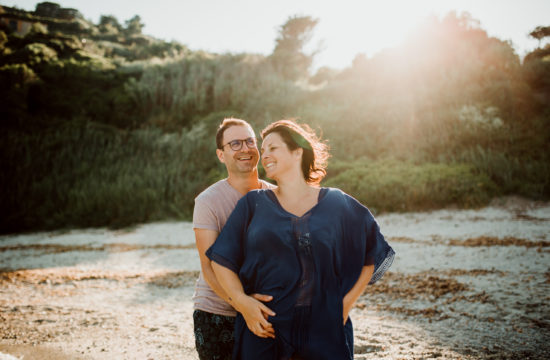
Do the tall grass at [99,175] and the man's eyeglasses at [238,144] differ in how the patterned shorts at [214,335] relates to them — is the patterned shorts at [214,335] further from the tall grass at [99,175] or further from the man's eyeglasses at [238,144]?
the tall grass at [99,175]

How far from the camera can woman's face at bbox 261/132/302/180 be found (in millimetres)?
2055

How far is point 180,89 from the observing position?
18641 mm

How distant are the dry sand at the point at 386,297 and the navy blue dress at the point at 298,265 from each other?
5.80ft

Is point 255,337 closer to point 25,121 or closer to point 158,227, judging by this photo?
point 158,227

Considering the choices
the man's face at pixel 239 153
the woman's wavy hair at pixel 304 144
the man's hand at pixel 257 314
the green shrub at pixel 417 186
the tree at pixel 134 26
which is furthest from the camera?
the tree at pixel 134 26

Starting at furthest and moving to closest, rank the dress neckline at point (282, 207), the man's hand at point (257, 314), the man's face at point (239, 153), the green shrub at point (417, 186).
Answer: the green shrub at point (417, 186)
the man's face at point (239, 153)
the dress neckline at point (282, 207)
the man's hand at point (257, 314)

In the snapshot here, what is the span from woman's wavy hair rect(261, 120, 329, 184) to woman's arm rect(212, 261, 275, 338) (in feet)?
2.48

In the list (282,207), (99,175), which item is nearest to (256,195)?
(282,207)

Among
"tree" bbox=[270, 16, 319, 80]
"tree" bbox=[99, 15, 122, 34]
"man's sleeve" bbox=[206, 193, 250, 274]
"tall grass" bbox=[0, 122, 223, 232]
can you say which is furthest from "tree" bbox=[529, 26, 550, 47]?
"tree" bbox=[99, 15, 122, 34]

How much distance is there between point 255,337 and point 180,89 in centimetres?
1837

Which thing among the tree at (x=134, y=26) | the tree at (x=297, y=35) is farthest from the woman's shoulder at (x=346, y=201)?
the tree at (x=134, y=26)

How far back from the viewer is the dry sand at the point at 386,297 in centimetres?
355

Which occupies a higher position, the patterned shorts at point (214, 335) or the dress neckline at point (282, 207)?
the dress neckline at point (282, 207)

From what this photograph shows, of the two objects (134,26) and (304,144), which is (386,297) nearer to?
(304,144)
